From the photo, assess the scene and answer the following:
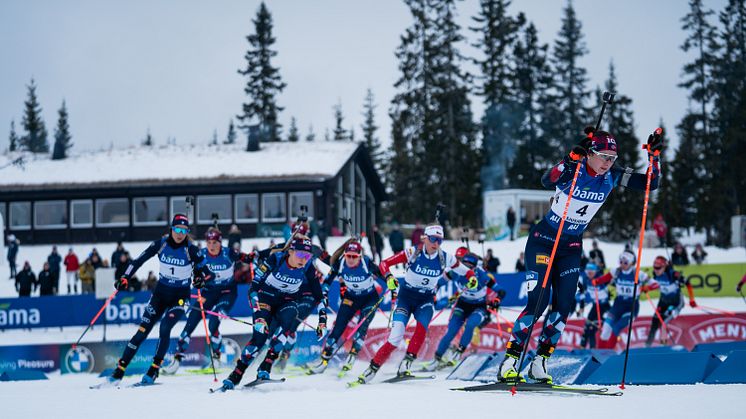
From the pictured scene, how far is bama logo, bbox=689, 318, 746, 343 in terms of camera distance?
1844 cm

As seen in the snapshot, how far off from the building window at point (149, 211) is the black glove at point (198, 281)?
3207 cm

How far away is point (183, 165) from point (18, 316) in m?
21.6

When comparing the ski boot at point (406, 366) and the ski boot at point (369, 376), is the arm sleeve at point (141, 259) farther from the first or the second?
the ski boot at point (406, 366)

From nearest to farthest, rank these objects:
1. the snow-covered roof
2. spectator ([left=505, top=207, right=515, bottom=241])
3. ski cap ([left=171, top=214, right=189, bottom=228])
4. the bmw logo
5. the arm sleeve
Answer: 1. the arm sleeve
2. ski cap ([left=171, top=214, right=189, bottom=228])
3. the bmw logo
4. spectator ([left=505, top=207, right=515, bottom=241])
5. the snow-covered roof

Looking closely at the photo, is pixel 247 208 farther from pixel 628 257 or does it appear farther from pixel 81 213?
pixel 628 257

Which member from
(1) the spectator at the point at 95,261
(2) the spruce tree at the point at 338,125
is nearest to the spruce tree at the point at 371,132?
(2) the spruce tree at the point at 338,125

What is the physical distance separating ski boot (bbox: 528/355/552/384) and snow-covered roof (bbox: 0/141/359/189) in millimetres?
32388

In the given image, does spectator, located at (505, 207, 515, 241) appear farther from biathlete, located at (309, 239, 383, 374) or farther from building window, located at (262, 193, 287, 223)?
biathlete, located at (309, 239, 383, 374)

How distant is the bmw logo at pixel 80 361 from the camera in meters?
17.2

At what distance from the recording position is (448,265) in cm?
1260

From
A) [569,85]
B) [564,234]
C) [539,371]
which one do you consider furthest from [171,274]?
[569,85]

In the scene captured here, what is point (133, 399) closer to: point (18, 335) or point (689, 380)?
point (689, 380)

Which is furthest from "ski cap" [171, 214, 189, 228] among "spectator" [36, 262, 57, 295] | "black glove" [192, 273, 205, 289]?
"spectator" [36, 262, 57, 295]

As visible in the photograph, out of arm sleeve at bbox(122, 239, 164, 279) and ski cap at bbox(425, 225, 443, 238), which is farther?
ski cap at bbox(425, 225, 443, 238)
